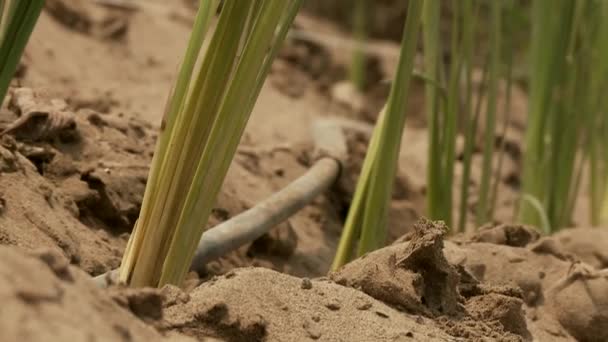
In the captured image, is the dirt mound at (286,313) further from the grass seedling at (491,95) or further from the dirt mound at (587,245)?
the grass seedling at (491,95)

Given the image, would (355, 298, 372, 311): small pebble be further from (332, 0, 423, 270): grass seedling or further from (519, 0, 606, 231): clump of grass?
(519, 0, 606, 231): clump of grass

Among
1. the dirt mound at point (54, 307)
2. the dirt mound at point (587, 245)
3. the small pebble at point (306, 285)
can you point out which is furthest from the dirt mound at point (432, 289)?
the dirt mound at point (587, 245)

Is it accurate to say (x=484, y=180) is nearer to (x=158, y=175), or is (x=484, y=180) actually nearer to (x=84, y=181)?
(x=84, y=181)

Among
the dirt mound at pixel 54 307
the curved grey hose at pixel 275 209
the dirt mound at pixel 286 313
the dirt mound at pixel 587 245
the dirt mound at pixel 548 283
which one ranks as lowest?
the curved grey hose at pixel 275 209

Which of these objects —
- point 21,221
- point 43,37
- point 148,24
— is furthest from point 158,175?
point 148,24

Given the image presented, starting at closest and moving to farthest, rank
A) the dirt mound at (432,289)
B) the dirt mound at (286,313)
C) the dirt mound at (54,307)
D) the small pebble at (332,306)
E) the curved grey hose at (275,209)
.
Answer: the dirt mound at (54,307) < the dirt mound at (286,313) < the small pebble at (332,306) < the dirt mound at (432,289) < the curved grey hose at (275,209)

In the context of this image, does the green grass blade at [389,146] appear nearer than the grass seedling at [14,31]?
No

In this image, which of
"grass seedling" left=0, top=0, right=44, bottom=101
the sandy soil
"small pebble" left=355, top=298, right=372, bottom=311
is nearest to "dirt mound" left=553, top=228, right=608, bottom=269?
the sandy soil

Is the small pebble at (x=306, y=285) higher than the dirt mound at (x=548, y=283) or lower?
higher

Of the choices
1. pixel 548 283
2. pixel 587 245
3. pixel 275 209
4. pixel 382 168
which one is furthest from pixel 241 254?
pixel 587 245
